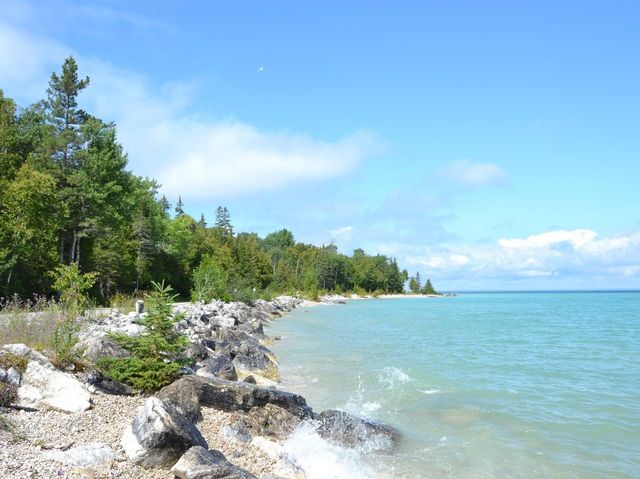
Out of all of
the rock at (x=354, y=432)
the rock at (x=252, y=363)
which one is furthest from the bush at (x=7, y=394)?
the rock at (x=252, y=363)

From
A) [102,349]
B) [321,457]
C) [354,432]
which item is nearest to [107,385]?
[102,349]

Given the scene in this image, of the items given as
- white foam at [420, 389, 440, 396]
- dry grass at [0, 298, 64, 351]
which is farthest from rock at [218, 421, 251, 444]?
white foam at [420, 389, 440, 396]

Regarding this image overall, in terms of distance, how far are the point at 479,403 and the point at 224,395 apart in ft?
28.5

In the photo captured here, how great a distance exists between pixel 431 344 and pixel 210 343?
51.8 ft

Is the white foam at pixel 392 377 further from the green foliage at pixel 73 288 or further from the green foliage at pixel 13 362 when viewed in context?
the green foliage at pixel 13 362

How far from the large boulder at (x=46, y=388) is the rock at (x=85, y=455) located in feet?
5.79

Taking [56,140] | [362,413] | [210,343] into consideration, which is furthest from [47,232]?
[362,413]

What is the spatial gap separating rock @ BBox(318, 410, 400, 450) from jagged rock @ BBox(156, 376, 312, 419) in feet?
2.03

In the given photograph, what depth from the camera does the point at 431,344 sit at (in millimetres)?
→ 30656

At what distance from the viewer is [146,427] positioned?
752 centimetres

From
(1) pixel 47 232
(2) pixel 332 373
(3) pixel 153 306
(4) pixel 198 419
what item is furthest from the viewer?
(1) pixel 47 232

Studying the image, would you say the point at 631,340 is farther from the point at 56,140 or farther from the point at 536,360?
the point at 56,140

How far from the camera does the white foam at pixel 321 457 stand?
30.2 feet

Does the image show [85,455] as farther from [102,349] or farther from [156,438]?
[102,349]
